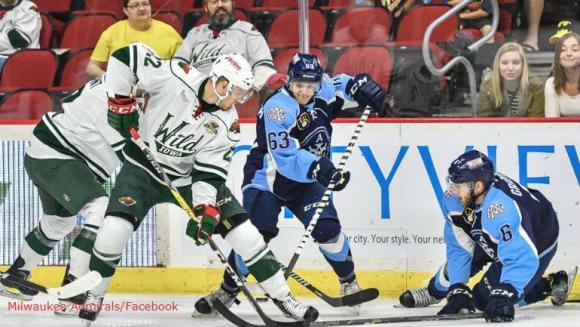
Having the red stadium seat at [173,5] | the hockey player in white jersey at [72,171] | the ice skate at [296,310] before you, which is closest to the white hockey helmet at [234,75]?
the hockey player in white jersey at [72,171]

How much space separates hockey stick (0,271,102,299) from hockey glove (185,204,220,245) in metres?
0.41

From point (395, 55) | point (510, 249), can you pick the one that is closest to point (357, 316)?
point (510, 249)

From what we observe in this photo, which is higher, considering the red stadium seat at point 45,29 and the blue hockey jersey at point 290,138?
the red stadium seat at point 45,29

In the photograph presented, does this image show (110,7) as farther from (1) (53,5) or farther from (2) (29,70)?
(2) (29,70)

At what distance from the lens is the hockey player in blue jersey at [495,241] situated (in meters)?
5.13

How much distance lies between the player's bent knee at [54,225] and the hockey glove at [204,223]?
806 mm

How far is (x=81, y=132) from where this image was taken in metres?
5.48

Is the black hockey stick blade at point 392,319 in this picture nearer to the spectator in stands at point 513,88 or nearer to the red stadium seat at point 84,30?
the spectator in stands at point 513,88

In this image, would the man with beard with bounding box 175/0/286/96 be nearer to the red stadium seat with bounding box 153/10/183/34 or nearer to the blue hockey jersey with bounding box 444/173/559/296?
the red stadium seat with bounding box 153/10/183/34

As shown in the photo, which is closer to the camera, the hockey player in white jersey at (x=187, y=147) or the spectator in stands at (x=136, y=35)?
the hockey player in white jersey at (x=187, y=147)

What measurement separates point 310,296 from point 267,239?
1.75ft

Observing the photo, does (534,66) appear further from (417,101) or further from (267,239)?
(267,239)

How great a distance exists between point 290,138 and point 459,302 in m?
0.95

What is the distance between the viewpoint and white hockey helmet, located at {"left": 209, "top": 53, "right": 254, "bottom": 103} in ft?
16.5
